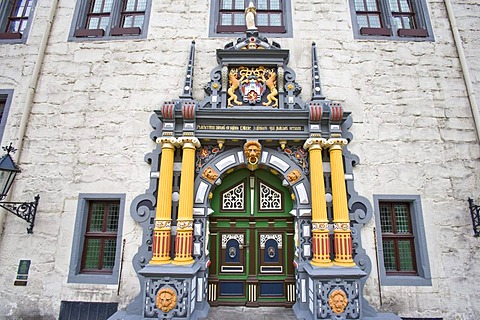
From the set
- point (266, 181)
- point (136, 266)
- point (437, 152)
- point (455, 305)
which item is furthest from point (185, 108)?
point (455, 305)

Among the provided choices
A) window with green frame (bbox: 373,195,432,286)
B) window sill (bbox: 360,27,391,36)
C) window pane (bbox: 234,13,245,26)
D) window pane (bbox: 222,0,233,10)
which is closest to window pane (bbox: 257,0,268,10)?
window pane (bbox: 234,13,245,26)

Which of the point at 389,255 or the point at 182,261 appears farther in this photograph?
the point at 389,255

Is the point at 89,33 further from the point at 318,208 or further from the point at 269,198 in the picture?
the point at 318,208

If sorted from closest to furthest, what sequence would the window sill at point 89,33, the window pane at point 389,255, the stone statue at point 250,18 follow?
the window pane at point 389,255
the stone statue at point 250,18
the window sill at point 89,33

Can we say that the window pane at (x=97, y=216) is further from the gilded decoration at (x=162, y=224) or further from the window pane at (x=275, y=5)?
the window pane at (x=275, y=5)

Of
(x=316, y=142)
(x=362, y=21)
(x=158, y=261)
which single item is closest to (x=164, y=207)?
(x=158, y=261)

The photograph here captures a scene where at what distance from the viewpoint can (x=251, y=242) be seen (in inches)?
232

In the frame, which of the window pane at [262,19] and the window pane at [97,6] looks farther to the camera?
the window pane at [97,6]

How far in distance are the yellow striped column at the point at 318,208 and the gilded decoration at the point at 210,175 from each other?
1.94 meters

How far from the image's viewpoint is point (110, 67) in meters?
6.78

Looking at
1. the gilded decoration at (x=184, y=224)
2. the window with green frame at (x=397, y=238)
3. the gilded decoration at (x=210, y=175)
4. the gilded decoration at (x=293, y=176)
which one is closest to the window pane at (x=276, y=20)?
the gilded decoration at (x=293, y=176)

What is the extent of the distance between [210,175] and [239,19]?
434 centimetres

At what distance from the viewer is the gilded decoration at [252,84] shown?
6133 mm

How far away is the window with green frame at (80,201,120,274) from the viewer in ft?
19.1
